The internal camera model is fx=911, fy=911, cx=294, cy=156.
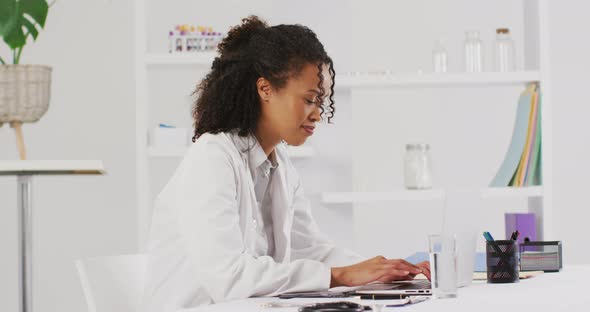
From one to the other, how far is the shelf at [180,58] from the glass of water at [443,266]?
1.92m

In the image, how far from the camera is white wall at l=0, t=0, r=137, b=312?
166 inches

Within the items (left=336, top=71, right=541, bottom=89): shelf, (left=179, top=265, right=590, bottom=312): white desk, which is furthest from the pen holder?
(left=336, top=71, right=541, bottom=89): shelf

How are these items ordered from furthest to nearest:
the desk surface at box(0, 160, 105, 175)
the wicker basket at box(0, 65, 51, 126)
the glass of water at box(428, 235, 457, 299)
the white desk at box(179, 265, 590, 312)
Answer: the wicker basket at box(0, 65, 51, 126) < the desk surface at box(0, 160, 105, 175) < the glass of water at box(428, 235, 457, 299) < the white desk at box(179, 265, 590, 312)

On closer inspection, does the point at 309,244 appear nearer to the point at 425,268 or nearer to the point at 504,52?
the point at 425,268

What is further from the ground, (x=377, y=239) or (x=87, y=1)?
(x=87, y=1)

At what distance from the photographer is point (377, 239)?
4.63 meters

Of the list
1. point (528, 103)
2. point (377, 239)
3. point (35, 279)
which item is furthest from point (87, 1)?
point (528, 103)

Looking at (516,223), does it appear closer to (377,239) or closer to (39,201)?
→ (377,239)

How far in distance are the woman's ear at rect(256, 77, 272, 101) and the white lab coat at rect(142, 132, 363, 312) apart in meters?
0.12

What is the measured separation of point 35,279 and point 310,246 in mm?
2300

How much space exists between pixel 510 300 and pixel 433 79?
205 cm

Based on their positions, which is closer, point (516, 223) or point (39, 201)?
point (516, 223)

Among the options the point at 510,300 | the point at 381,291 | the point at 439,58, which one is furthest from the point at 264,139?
the point at 439,58

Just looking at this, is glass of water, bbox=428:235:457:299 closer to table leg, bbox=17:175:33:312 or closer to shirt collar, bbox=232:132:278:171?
shirt collar, bbox=232:132:278:171
